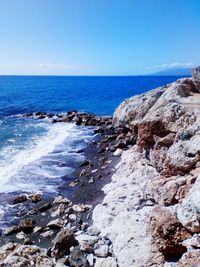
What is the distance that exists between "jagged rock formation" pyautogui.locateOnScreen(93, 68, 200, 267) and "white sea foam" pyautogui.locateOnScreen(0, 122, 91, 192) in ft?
15.5

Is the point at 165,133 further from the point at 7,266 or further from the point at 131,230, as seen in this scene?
the point at 7,266

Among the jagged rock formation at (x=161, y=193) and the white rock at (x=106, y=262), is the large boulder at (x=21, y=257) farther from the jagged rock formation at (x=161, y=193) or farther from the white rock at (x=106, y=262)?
the jagged rock formation at (x=161, y=193)

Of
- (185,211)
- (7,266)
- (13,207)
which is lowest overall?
(13,207)

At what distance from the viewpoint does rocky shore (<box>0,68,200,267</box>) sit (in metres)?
9.47

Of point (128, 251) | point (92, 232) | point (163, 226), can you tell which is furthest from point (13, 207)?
point (163, 226)

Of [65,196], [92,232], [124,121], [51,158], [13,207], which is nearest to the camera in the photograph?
[92,232]

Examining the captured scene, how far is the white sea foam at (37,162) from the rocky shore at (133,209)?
174 centimetres

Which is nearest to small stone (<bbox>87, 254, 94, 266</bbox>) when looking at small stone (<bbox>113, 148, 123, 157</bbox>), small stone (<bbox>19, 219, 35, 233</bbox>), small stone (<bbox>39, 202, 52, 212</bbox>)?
small stone (<bbox>19, 219, 35, 233</bbox>)

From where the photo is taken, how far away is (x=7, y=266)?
28.3 ft

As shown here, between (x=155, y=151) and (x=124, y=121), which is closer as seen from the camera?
(x=155, y=151)

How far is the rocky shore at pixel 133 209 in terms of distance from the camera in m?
9.47

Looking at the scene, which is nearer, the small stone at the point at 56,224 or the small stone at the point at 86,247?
the small stone at the point at 86,247

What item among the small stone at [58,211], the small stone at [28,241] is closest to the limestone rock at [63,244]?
the small stone at [28,241]

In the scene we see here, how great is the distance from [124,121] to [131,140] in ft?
17.6
